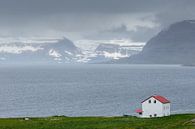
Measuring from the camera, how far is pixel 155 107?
108188 millimetres

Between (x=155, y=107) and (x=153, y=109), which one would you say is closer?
(x=155, y=107)

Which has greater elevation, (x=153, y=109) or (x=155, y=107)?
(x=155, y=107)

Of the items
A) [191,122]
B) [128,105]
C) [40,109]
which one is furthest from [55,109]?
[191,122]

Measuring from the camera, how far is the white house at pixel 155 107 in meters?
108

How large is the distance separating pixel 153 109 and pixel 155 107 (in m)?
0.81

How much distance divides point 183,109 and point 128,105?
23.8 m

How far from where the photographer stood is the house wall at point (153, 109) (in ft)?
354

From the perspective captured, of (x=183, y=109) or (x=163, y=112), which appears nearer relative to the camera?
(x=163, y=112)

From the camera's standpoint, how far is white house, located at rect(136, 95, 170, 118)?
10768cm

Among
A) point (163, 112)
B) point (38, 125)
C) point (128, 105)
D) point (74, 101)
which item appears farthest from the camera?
point (74, 101)

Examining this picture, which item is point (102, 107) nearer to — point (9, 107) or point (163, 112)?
point (9, 107)

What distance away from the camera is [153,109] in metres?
109

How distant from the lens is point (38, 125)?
8556cm

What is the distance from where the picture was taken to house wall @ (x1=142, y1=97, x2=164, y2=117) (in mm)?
107750
